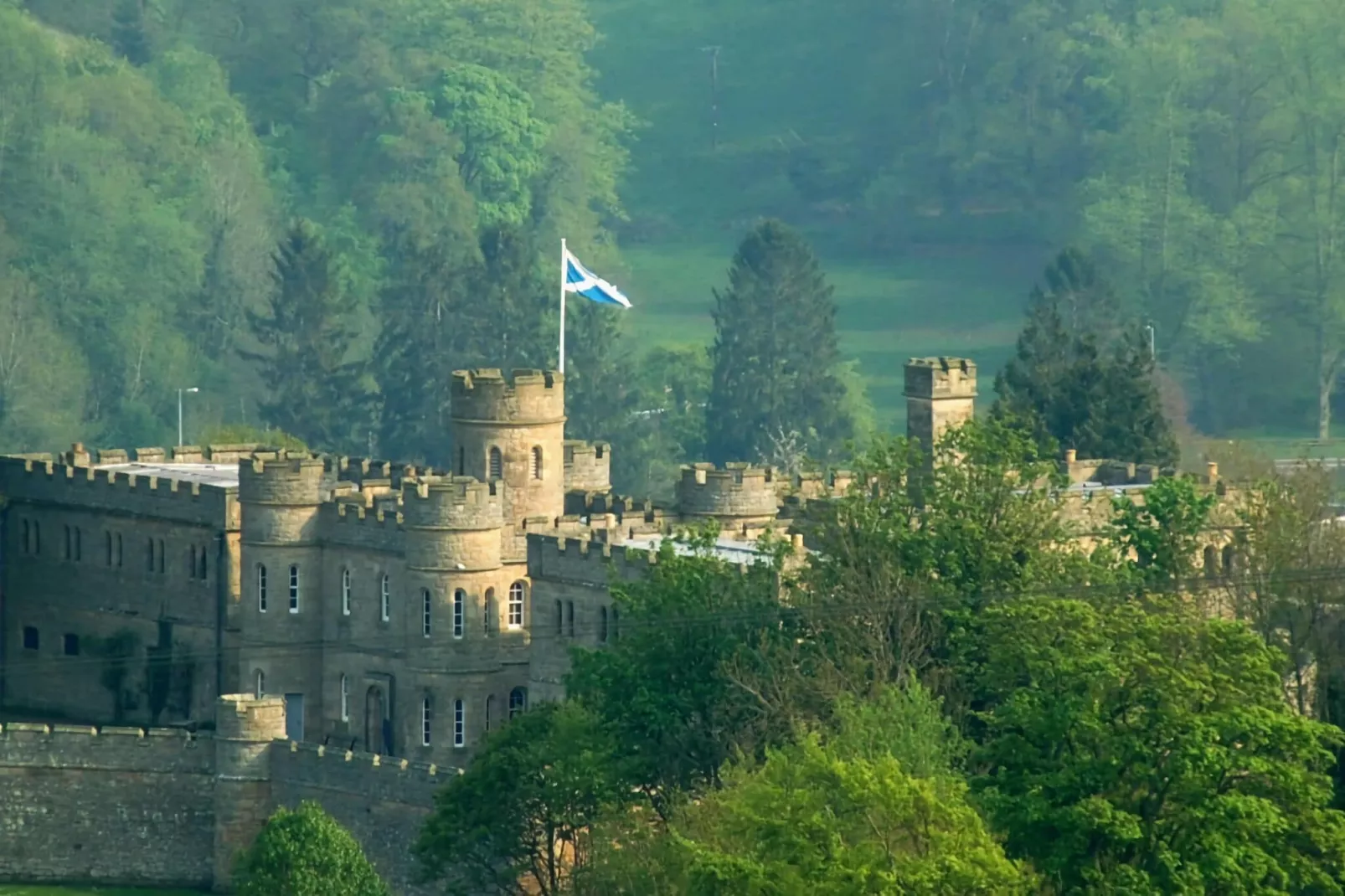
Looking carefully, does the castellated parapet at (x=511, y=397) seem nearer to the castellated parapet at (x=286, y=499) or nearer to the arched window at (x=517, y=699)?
the castellated parapet at (x=286, y=499)

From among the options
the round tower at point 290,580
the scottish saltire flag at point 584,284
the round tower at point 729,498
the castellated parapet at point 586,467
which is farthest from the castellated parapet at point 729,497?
the scottish saltire flag at point 584,284

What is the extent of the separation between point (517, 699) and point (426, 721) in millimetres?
2073

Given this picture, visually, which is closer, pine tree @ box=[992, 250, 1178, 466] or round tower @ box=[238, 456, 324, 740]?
round tower @ box=[238, 456, 324, 740]

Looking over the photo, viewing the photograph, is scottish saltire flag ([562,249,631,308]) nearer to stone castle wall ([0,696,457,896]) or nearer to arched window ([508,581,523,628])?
arched window ([508,581,523,628])

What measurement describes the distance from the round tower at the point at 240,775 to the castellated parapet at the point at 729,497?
457 inches

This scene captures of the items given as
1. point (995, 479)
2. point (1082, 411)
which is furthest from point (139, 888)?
point (1082, 411)

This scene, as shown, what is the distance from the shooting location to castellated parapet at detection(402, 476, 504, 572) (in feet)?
389

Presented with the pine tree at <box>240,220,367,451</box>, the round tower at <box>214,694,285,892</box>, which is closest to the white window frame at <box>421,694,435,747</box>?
the round tower at <box>214,694,285,892</box>

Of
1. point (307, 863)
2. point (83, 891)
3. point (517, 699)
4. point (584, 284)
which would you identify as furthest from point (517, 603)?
point (584, 284)

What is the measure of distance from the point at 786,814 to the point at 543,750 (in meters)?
14.5

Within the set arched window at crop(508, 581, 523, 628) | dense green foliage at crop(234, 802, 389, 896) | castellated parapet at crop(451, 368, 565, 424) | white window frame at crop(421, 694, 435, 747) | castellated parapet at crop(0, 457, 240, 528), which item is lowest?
dense green foliage at crop(234, 802, 389, 896)

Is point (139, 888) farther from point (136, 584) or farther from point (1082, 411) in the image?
point (1082, 411)

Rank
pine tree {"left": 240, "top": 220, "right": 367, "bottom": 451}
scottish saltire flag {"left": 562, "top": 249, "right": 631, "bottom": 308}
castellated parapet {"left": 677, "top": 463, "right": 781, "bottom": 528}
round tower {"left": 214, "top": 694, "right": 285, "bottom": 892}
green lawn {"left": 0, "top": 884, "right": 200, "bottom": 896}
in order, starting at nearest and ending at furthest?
green lawn {"left": 0, "top": 884, "right": 200, "bottom": 896}
round tower {"left": 214, "top": 694, "right": 285, "bottom": 892}
castellated parapet {"left": 677, "top": 463, "right": 781, "bottom": 528}
scottish saltire flag {"left": 562, "top": 249, "right": 631, "bottom": 308}
pine tree {"left": 240, "top": 220, "right": 367, "bottom": 451}

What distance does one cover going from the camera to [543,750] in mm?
107438
